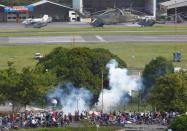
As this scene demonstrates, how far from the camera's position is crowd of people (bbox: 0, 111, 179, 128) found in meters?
43.9

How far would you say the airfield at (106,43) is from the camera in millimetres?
80438

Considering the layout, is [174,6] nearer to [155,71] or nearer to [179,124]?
[155,71]

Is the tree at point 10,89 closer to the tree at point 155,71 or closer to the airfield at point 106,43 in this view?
the tree at point 155,71

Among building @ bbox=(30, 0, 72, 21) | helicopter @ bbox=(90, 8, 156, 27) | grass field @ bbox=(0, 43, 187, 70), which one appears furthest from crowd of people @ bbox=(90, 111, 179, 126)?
building @ bbox=(30, 0, 72, 21)

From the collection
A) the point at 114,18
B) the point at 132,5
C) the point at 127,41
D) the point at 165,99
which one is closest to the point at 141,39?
the point at 127,41

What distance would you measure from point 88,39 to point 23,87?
53.4 m

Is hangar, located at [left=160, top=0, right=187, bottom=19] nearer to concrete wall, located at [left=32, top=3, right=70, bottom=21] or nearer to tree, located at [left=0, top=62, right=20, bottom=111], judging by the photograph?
concrete wall, located at [left=32, top=3, right=70, bottom=21]

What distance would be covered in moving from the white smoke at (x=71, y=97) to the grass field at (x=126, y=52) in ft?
68.8

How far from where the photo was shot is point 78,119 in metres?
45.3

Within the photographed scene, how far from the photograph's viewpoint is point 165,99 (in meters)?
47.6

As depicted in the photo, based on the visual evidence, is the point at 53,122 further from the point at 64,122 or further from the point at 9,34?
the point at 9,34

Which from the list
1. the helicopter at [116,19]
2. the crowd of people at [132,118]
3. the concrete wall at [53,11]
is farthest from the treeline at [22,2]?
the crowd of people at [132,118]

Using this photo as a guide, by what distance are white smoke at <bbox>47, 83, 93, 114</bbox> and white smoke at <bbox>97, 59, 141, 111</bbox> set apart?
1596 millimetres

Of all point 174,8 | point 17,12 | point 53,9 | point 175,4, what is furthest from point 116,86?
point 53,9
